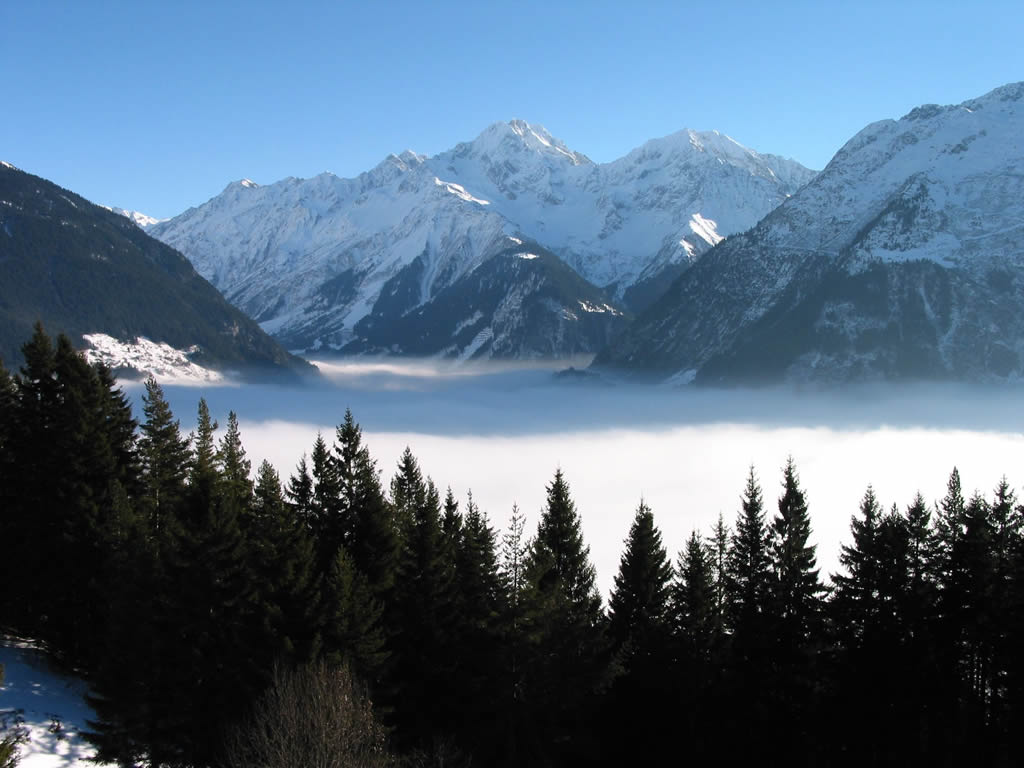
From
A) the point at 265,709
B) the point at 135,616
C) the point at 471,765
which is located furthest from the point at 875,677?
the point at 135,616

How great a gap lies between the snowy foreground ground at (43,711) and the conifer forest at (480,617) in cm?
151

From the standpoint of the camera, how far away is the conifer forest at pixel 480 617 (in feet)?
125

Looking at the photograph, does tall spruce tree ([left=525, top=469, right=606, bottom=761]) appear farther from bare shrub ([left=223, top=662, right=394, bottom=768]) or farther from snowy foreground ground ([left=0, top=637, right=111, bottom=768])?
snowy foreground ground ([left=0, top=637, right=111, bottom=768])

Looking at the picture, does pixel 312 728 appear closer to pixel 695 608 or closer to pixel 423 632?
pixel 423 632

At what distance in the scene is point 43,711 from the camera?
3712cm

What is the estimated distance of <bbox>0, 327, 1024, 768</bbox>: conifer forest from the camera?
38.0 meters

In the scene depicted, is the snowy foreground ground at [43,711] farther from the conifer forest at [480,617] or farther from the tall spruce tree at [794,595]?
the tall spruce tree at [794,595]

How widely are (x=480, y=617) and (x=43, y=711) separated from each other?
19928 mm

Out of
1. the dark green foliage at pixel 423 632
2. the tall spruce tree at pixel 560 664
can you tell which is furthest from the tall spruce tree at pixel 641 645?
the dark green foliage at pixel 423 632

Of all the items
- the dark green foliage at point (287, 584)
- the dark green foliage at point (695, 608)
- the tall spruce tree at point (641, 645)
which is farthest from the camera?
the tall spruce tree at point (641, 645)

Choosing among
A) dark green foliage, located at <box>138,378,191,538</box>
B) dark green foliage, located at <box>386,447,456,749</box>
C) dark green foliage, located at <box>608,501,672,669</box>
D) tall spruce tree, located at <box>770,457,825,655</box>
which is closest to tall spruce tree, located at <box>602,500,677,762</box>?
dark green foliage, located at <box>608,501,672,669</box>

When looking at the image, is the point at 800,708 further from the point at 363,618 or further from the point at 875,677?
the point at 363,618

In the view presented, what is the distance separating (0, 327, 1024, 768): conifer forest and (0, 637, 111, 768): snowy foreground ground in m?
1.51

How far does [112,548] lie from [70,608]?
226 inches
